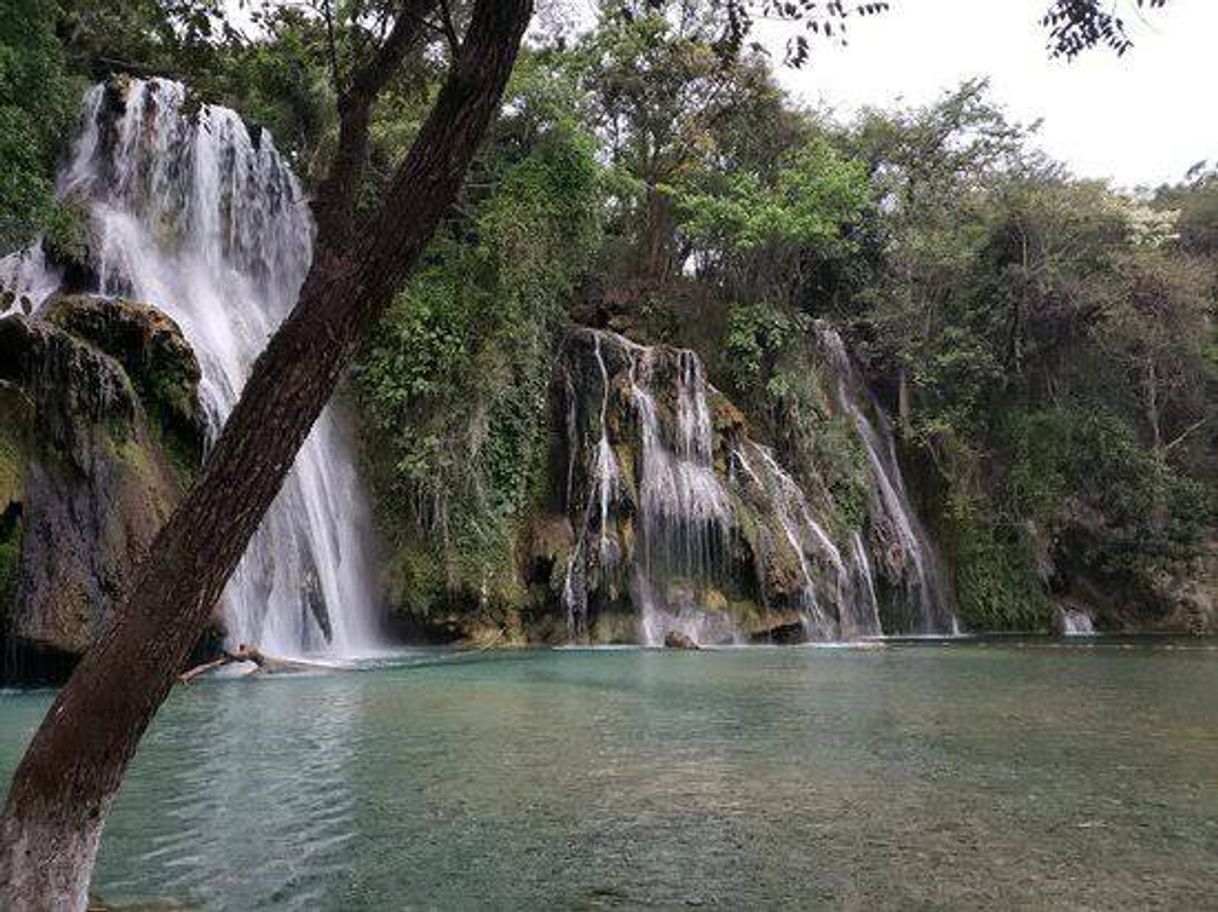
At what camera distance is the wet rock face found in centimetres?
1038

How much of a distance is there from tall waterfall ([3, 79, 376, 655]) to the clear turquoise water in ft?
14.9

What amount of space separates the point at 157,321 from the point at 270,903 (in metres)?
10.6

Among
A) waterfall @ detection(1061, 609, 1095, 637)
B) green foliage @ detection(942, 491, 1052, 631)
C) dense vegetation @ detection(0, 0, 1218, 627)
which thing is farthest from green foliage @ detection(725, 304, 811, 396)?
waterfall @ detection(1061, 609, 1095, 637)

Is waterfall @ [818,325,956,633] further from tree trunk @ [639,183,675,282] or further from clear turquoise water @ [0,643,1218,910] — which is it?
clear turquoise water @ [0,643,1218,910]

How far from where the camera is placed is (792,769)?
6.12m

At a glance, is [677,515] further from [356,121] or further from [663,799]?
[356,121]

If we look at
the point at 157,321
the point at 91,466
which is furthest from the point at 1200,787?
the point at 157,321

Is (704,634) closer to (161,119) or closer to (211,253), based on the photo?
(211,253)

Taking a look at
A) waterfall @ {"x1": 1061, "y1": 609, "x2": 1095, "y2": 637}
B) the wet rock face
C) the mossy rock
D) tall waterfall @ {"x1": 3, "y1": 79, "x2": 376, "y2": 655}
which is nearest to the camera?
the wet rock face

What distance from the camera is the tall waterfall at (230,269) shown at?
1439 centimetres

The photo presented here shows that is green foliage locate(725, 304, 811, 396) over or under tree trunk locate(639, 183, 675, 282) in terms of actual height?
under

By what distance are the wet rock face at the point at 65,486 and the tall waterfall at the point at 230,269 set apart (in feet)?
6.43

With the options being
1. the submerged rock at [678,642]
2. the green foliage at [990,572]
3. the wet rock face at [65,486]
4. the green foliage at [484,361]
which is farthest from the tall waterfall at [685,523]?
the wet rock face at [65,486]

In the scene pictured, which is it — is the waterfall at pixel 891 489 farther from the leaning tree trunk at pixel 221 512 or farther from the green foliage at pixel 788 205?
the leaning tree trunk at pixel 221 512
